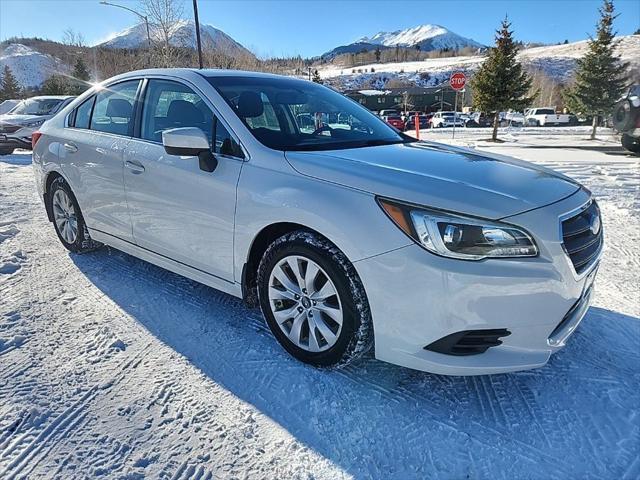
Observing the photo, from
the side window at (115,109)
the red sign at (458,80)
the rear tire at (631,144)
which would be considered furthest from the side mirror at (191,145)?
the red sign at (458,80)

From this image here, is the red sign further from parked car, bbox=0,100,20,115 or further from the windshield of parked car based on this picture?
parked car, bbox=0,100,20,115

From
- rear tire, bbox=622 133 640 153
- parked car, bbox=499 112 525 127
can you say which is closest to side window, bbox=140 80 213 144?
rear tire, bbox=622 133 640 153

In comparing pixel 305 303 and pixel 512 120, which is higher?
pixel 512 120

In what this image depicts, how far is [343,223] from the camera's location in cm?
219

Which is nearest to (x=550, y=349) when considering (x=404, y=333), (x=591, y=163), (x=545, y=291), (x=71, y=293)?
(x=545, y=291)

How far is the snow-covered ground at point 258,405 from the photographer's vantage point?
74.9 inches

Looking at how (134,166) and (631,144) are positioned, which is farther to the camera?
(631,144)

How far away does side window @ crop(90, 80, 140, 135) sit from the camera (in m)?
3.46

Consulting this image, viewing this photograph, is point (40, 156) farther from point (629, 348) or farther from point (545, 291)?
point (629, 348)

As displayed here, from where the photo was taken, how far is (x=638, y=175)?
27.2ft

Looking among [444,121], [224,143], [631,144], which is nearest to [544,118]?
[444,121]

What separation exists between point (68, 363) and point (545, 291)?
258 centimetres

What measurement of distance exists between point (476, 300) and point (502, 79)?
27.5 metres

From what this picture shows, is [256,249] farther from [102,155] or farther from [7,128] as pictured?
[7,128]
